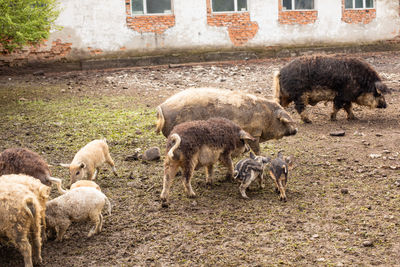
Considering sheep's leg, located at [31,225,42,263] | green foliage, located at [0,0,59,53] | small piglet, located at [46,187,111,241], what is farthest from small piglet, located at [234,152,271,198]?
green foliage, located at [0,0,59,53]

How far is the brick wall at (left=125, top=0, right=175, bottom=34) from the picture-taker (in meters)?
17.4

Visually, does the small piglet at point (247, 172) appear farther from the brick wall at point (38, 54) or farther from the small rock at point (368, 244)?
the brick wall at point (38, 54)

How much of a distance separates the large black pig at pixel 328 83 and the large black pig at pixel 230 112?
97.2 inches

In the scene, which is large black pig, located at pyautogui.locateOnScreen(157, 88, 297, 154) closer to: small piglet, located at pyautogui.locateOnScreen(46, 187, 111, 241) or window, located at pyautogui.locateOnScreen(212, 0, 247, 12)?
small piglet, located at pyautogui.locateOnScreen(46, 187, 111, 241)

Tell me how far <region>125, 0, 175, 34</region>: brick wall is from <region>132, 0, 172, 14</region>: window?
389 millimetres

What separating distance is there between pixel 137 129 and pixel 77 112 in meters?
2.30

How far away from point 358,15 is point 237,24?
17.8 feet

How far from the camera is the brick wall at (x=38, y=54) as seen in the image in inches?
646

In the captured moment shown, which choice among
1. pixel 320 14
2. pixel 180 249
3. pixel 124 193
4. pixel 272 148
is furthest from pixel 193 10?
pixel 180 249

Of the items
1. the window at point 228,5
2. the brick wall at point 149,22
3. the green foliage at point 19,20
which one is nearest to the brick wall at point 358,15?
the window at point 228,5

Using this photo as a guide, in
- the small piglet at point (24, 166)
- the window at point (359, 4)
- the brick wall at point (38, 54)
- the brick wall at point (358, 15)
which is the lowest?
the small piglet at point (24, 166)

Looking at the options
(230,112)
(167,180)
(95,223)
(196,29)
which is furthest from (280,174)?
(196,29)

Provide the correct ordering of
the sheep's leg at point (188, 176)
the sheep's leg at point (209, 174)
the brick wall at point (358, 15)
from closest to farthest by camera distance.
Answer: the sheep's leg at point (188, 176), the sheep's leg at point (209, 174), the brick wall at point (358, 15)

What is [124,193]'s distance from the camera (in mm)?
6102
